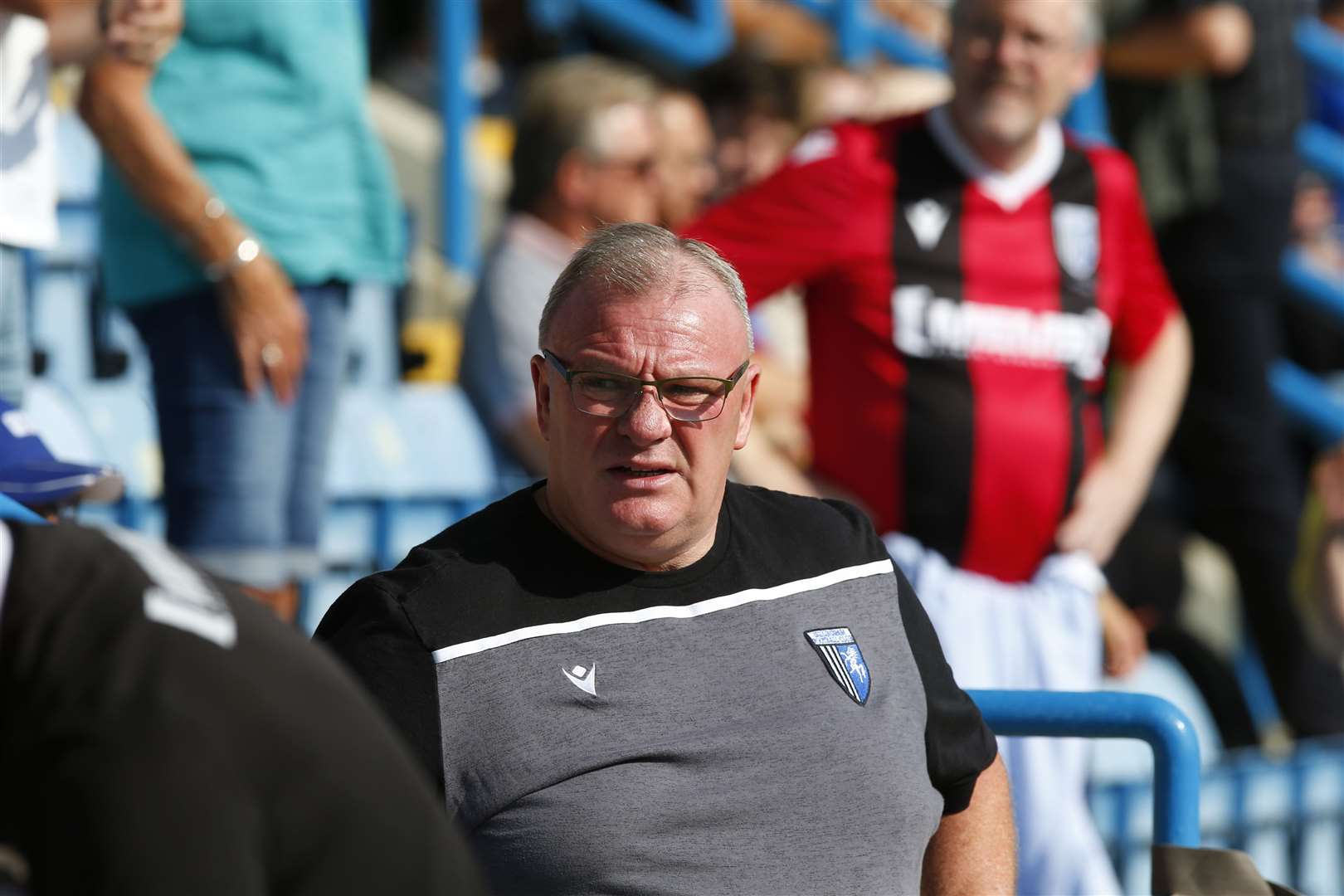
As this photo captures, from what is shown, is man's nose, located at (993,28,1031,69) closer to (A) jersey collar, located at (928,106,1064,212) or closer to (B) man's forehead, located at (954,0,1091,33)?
(B) man's forehead, located at (954,0,1091,33)

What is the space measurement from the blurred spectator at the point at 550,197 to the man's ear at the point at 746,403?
1.41 m

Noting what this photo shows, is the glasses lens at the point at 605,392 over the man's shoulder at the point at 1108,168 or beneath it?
beneath

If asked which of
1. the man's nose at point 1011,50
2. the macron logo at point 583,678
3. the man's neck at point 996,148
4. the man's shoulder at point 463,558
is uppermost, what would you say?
the man's nose at point 1011,50

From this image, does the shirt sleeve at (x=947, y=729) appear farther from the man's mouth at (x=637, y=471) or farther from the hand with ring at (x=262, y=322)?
the hand with ring at (x=262, y=322)

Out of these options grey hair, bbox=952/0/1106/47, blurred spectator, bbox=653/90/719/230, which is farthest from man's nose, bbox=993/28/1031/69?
blurred spectator, bbox=653/90/719/230

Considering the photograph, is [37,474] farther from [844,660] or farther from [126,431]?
[126,431]

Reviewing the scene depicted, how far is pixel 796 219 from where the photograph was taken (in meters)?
3.69

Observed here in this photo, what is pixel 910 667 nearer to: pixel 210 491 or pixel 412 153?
pixel 210 491

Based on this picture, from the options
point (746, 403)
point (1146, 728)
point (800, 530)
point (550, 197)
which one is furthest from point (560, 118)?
point (1146, 728)

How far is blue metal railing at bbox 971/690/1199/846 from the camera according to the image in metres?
2.48

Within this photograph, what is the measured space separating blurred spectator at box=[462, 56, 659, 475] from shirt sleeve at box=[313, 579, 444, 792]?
176cm

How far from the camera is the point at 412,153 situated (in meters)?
6.19

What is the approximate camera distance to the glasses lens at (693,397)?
2357 mm

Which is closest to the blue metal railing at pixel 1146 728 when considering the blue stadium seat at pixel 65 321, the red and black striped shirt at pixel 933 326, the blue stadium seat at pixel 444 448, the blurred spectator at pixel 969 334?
the blurred spectator at pixel 969 334
